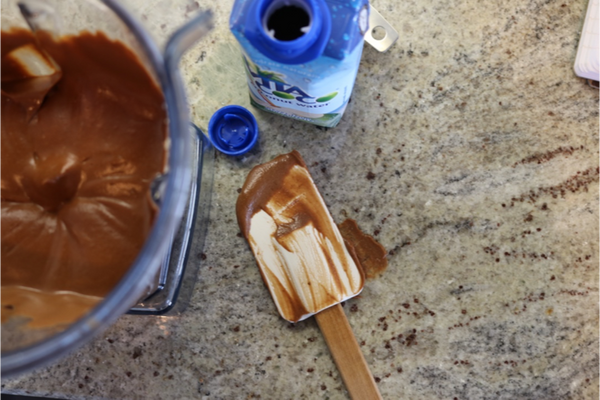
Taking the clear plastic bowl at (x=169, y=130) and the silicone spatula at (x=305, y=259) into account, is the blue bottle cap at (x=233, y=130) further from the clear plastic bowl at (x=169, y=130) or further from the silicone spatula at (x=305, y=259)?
the clear plastic bowl at (x=169, y=130)

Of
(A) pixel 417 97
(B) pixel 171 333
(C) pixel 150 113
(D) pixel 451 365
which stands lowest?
(D) pixel 451 365

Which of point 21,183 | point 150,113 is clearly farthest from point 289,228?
point 21,183

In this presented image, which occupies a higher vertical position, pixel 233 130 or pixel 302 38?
pixel 302 38

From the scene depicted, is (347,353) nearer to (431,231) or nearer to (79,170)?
(431,231)

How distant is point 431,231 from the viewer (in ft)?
2.97

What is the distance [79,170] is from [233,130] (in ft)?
1.10

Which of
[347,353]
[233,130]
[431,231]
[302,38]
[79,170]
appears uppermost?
[302,38]

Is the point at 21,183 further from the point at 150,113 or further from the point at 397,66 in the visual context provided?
the point at 397,66

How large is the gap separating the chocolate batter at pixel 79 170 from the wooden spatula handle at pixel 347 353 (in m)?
0.42

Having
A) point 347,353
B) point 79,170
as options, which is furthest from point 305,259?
point 79,170

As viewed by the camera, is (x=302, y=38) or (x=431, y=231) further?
(x=431, y=231)

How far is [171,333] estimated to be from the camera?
0.90 meters

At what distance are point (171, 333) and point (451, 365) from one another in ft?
1.87

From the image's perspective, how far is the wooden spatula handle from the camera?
2.85ft
